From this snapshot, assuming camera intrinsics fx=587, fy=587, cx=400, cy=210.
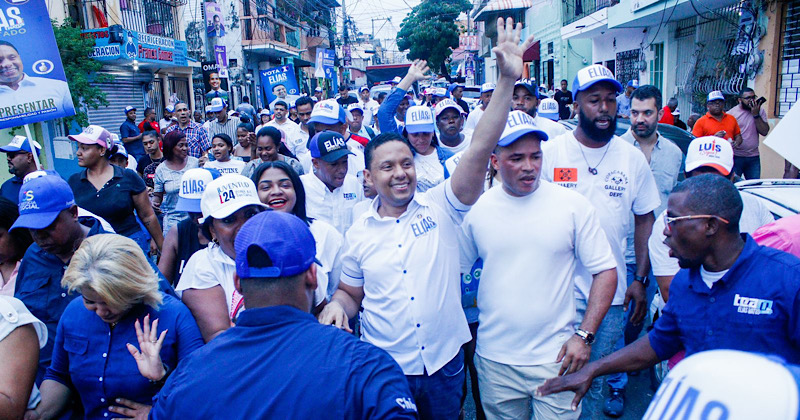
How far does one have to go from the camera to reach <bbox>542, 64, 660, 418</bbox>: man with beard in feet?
11.3

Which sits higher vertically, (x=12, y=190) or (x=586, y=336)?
(x=12, y=190)

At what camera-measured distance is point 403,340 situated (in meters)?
2.77

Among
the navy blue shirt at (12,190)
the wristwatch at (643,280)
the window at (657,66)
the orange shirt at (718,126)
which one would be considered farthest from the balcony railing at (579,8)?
the navy blue shirt at (12,190)

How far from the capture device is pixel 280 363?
1.58 metres

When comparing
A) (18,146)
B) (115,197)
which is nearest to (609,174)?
(115,197)

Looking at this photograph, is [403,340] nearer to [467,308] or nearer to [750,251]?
[467,308]

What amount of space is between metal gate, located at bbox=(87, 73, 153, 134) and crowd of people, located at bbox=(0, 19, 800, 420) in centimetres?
1468

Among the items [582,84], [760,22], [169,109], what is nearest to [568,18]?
[760,22]

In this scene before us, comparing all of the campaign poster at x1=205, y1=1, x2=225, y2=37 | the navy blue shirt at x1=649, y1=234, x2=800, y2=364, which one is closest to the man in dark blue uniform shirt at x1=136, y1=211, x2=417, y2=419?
the navy blue shirt at x1=649, y1=234, x2=800, y2=364

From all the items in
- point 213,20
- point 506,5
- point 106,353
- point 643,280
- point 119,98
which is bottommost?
point 643,280

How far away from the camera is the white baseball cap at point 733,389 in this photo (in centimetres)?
69

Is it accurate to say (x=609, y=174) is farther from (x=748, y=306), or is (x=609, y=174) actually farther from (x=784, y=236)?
(x=748, y=306)

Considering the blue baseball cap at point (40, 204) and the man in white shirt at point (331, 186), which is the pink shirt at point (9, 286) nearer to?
the blue baseball cap at point (40, 204)

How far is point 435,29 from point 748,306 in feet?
146
